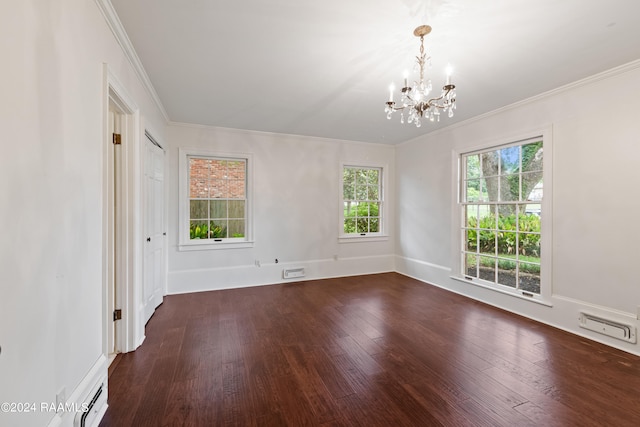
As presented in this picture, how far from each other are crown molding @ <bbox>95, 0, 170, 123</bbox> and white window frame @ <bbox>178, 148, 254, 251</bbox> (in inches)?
49.9

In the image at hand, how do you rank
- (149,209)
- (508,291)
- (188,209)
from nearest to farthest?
(149,209) → (508,291) → (188,209)

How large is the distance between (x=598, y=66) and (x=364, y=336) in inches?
134

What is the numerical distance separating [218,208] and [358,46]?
10.9 ft

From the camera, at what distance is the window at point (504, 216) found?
333cm

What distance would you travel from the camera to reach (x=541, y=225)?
3.22 m

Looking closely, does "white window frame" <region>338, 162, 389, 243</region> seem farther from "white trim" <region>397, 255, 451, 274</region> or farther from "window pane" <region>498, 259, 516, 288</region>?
"window pane" <region>498, 259, 516, 288</region>

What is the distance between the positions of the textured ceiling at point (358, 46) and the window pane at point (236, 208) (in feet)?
5.47

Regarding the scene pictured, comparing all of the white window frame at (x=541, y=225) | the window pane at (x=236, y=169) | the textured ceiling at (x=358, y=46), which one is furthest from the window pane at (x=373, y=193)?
the window pane at (x=236, y=169)

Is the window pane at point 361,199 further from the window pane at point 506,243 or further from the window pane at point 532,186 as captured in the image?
the window pane at point 532,186

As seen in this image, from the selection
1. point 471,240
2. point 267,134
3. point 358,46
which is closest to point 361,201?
point 471,240

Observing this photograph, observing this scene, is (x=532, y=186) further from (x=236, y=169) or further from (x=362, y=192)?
(x=236, y=169)

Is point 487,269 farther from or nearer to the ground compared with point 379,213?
nearer to the ground

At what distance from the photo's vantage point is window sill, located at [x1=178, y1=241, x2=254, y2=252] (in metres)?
4.26

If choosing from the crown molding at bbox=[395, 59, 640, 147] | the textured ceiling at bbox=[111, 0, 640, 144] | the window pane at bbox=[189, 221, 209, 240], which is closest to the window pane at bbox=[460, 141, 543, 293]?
the crown molding at bbox=[395, 59, 640, 147]
